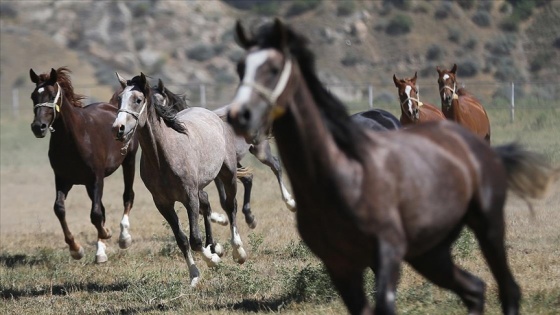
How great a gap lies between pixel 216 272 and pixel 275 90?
19.1 feet

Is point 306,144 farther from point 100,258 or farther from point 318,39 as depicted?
point 318,39

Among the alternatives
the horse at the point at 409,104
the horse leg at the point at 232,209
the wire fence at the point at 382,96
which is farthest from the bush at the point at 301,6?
the horse leg at the point at 232,209

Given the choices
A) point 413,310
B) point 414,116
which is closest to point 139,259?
point 414,116

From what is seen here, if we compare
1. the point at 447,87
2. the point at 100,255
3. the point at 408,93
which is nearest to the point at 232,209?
the point at 100,255

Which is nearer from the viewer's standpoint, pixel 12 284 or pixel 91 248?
pixel 12 284

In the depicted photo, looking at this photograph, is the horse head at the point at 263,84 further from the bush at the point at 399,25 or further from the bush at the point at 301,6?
the bush at the point at 301,6

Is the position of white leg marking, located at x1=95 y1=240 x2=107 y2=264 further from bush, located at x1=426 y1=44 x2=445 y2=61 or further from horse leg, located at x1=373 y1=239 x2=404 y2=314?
bush, located at x1=426 y1=44 x2=445 y2=61

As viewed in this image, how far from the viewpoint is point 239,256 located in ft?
38.0

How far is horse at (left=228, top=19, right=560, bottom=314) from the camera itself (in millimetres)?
5379

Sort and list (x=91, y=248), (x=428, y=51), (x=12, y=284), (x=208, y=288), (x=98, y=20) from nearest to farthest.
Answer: (x=208, y=288)
(x=12, y=284)
(x=91, y=248)
(x=428, y=51)
(x=98, y=20)

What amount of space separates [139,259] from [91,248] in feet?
5.81

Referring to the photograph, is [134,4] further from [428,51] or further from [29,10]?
[428,51]

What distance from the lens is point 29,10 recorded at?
5731 centimetres


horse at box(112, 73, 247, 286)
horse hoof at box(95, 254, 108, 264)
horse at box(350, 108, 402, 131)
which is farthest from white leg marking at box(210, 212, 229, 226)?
horse at box(350, 108, 402, 131)
